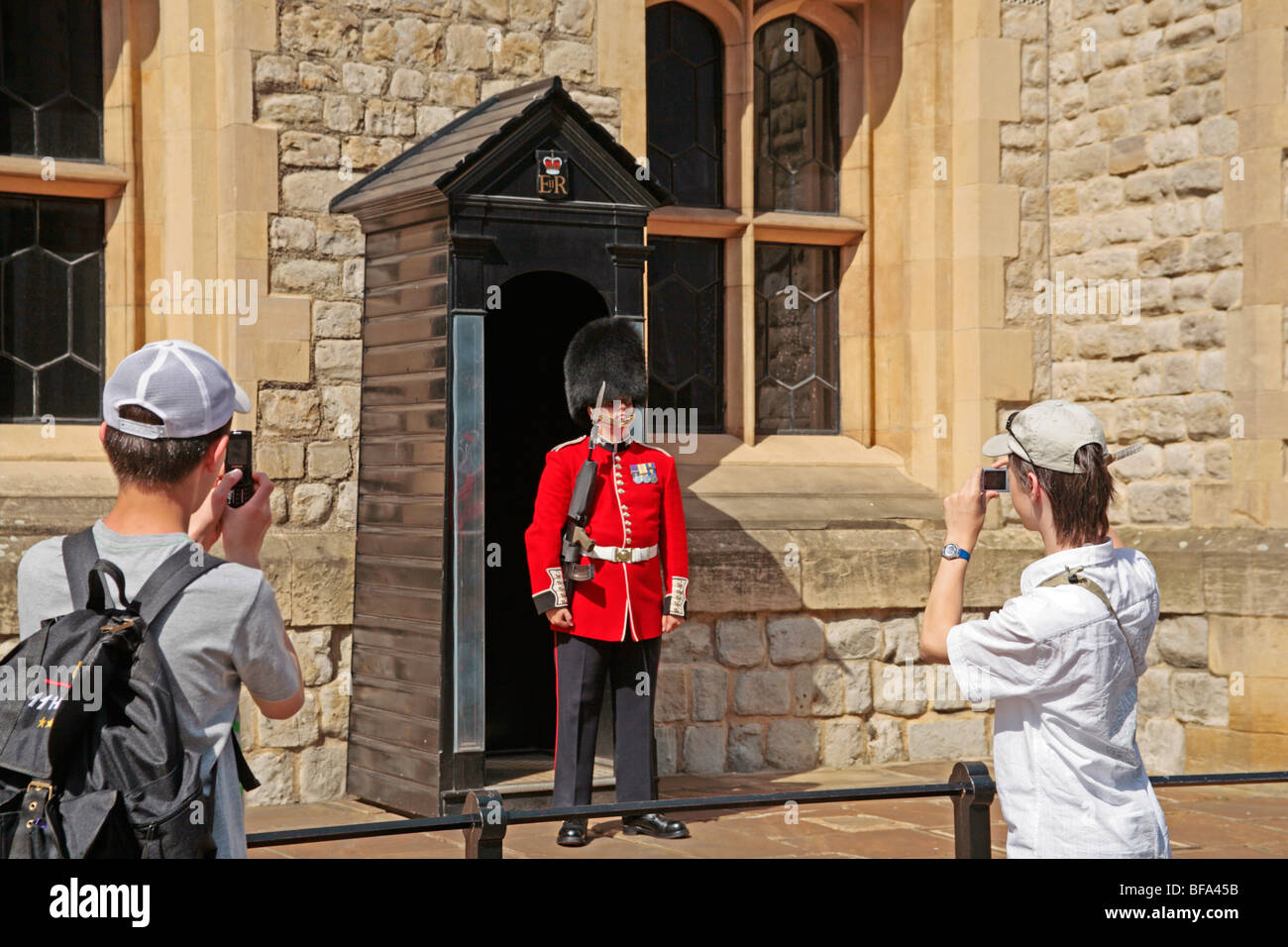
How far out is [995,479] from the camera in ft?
8.39

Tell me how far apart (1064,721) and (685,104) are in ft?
17.6

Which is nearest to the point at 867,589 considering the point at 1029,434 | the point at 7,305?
the point at 7,305

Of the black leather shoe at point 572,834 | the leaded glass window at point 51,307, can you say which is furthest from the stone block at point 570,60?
the black leather shoe at point 572,834

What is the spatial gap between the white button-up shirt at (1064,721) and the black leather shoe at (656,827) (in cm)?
291

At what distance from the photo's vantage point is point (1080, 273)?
7.61 m

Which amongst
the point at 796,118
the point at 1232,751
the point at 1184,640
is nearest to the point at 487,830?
the point at 1232,751

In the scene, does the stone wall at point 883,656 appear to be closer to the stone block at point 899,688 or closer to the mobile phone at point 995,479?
the stone block at point 899,688

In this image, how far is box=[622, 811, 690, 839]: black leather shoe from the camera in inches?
207

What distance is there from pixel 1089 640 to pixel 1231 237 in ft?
16.9

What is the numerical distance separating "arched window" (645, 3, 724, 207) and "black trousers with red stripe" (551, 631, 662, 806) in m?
→ 2.66

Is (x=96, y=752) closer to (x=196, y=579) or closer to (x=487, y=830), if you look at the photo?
(x=196, y=579)

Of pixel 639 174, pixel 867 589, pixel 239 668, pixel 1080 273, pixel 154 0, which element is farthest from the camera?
pixel 1080 273

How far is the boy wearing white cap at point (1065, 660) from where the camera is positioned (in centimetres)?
237
